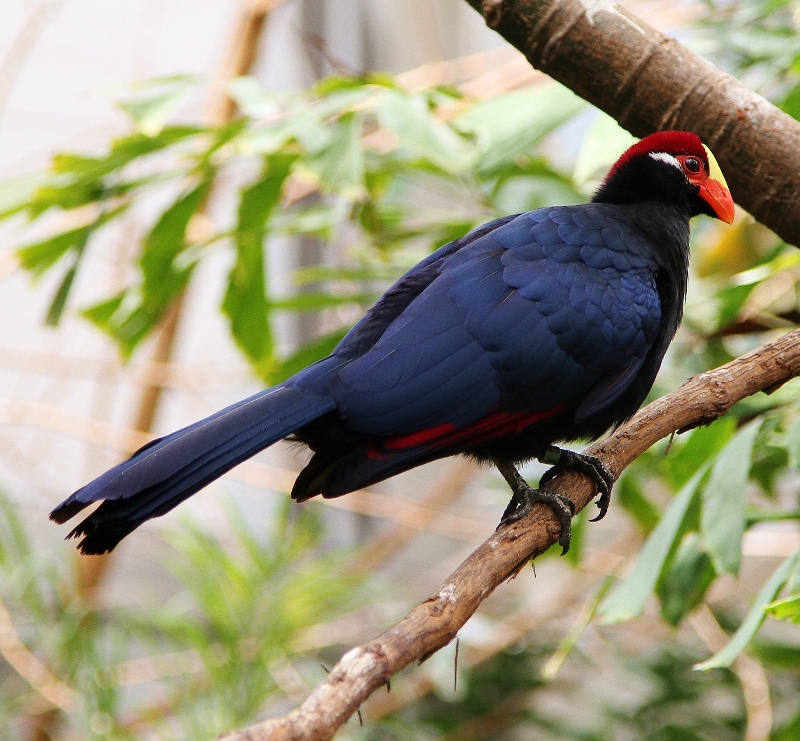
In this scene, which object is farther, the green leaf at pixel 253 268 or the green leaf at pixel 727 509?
the green leaf at pixel 253 268

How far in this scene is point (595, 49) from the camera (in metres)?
1.51

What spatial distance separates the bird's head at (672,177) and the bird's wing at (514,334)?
197 millimetres

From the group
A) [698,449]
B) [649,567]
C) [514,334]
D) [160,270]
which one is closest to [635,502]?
[698,449]

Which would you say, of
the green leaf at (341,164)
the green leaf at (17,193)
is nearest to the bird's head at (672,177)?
the green leaf at (341,164)

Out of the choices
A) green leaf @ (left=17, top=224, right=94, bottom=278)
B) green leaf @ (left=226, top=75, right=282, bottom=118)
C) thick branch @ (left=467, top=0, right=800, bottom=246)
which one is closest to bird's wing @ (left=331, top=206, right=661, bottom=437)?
thick branch @ (left=467, top=0, right=800, bottom=246)

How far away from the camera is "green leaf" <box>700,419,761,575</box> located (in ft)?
5.14

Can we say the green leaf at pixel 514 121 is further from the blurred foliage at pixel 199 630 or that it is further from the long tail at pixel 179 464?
the blurred foliage at pixel 199 630

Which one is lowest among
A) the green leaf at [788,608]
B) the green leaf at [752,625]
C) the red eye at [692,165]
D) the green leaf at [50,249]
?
the green leaf at [752,625]

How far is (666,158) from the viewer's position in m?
1.78

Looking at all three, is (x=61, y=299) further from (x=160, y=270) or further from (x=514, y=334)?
(x=514, y=334)

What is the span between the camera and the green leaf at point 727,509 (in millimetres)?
1566

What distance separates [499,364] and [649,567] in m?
0.47

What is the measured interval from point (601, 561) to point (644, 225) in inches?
81.5

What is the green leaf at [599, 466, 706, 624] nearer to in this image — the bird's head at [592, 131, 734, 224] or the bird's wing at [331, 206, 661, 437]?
the bird's wing at [331, 206, 661, 437]
